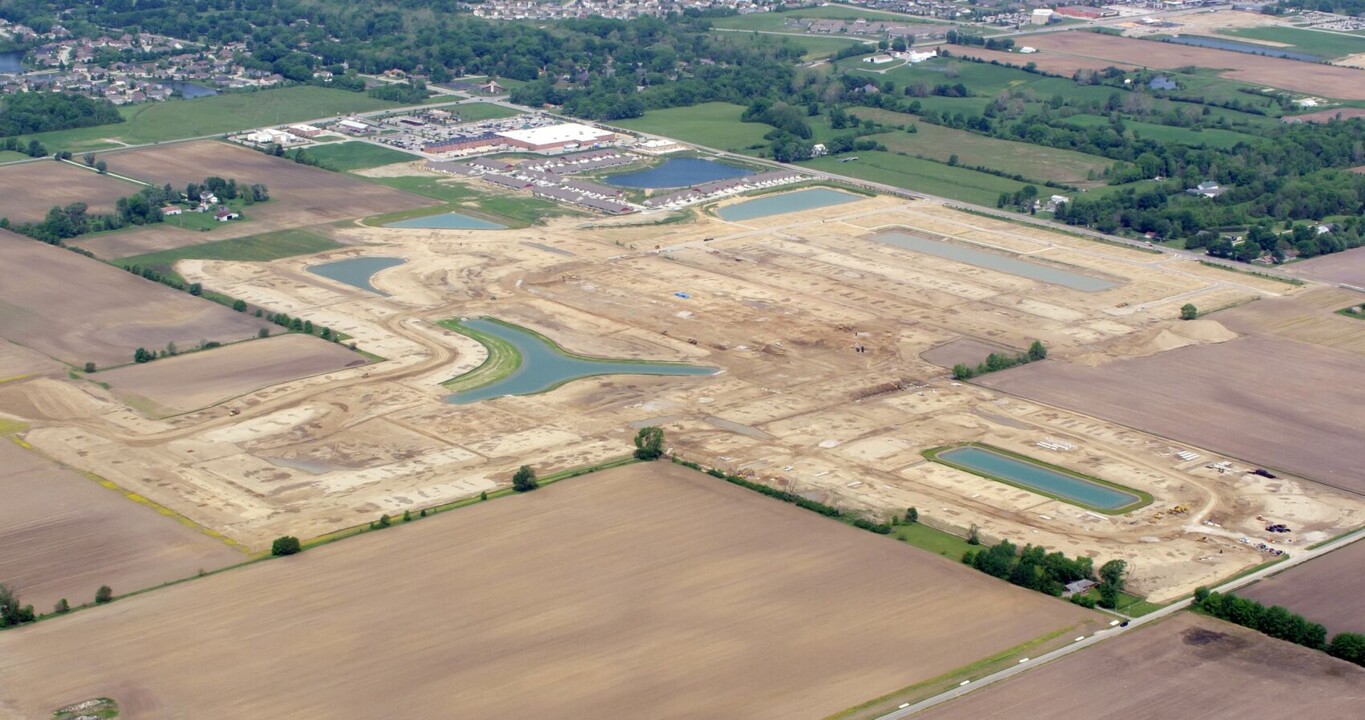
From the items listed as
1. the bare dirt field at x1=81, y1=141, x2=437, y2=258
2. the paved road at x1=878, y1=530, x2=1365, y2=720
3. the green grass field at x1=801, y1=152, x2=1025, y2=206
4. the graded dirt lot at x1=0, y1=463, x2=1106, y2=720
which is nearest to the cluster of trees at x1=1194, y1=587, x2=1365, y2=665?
the paved road at x1=878, y1=530, x2=1365, y2=720

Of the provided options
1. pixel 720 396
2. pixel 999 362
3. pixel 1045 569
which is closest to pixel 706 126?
pixel 999 362

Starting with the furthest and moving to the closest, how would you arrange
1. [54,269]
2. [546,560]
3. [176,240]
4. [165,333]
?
[176,240] → [54,269] → [165,333] → [546,560]

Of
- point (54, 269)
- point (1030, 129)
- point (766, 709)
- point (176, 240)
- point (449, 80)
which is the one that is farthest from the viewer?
point (449, 80)

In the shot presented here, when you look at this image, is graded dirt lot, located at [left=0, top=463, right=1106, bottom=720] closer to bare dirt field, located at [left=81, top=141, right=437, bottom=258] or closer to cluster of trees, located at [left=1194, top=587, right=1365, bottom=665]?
cluster of trees, located at [left=1194, top=587, right=1365, bottom=665]

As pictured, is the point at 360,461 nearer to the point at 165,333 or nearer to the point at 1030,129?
the point at 165,333

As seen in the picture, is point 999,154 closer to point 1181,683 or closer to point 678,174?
point 678,174

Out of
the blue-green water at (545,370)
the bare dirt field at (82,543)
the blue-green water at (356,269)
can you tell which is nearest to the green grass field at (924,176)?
the blue-green water at (356,269)

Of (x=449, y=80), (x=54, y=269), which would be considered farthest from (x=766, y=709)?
(x=449, y=80)
